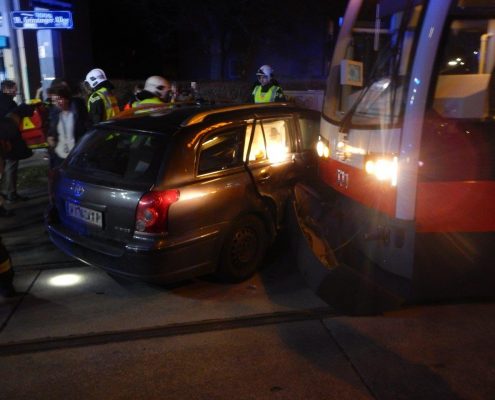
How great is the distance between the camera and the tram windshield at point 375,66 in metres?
3.89

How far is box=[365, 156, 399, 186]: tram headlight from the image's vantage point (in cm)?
389

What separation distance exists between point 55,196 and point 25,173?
17.5 ft

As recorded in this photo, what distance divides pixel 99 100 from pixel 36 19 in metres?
3.41

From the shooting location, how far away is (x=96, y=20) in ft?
87.7

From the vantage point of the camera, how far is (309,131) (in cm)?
589

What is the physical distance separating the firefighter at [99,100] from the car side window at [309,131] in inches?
105

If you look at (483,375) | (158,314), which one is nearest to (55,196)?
(158,314)

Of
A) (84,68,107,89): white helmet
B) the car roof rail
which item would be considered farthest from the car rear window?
(84,68,107,89): white helmet

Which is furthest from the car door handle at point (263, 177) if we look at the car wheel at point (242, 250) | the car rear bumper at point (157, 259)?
the car rear bumper at point (157, 259)

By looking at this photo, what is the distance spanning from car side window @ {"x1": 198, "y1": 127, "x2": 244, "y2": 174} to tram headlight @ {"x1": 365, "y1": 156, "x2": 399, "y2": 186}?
1.29m

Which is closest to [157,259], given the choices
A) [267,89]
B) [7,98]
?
[7,98]

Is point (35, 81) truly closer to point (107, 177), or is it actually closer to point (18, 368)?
point (107, 177)

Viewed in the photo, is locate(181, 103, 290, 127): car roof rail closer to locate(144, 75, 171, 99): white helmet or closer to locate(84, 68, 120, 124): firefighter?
locate(144, 75, 171, 99): white helmet

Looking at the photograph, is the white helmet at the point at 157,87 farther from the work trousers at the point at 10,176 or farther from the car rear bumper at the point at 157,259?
the car rear bumper at the point at 157,259
